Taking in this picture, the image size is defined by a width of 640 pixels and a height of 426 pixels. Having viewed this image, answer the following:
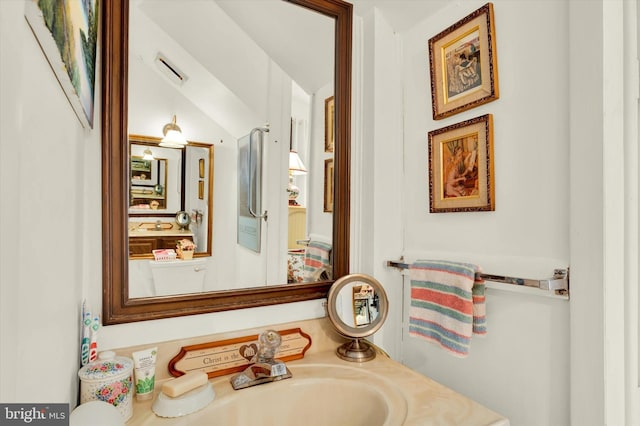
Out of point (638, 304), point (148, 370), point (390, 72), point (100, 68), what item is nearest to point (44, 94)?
point (100, 68)

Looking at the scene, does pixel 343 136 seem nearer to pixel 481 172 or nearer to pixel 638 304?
pixel 481 172

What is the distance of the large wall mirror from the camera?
87 cm

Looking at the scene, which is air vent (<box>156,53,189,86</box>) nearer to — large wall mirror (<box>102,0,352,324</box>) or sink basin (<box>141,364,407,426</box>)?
large wall mirror (<box>102,0,352,324</box>)

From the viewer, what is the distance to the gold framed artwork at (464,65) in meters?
0.94

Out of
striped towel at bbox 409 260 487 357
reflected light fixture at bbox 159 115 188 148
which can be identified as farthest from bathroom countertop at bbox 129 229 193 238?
striped towel at bbox 409 260 487 357

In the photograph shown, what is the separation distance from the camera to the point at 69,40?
16.9 inches

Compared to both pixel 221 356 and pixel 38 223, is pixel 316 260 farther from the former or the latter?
pixel 38 223

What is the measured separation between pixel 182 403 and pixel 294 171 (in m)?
0.70

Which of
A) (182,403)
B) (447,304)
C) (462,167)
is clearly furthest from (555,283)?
(182,403)

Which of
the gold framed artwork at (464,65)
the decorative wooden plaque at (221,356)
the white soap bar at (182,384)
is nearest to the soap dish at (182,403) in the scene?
the white soap bar at (182,384)

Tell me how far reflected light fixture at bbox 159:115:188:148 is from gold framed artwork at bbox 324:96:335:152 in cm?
46

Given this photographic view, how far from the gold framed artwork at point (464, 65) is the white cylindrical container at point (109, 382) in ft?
3.53

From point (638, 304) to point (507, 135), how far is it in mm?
494

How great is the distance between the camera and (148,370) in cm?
83
